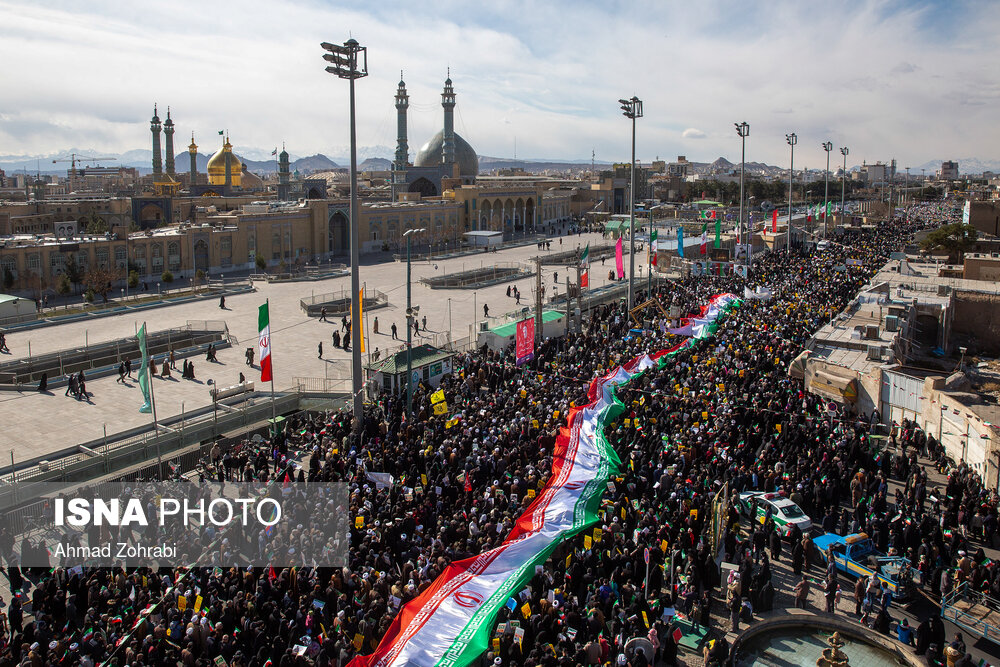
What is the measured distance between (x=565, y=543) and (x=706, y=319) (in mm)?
14215

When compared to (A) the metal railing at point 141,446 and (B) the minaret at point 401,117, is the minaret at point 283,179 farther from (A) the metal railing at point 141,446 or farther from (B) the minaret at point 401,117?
(A) the metal railing at point 141,446

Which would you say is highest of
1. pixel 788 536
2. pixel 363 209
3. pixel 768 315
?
pixel 363 209

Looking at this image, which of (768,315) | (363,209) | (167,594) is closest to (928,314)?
(768,315)

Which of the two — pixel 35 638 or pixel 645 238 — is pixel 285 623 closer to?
pixel 35 638

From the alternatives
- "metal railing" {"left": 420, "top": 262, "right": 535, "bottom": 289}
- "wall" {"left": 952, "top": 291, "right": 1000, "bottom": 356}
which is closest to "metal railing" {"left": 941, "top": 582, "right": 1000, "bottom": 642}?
"wall" {"left": 952, "top": 291, "right": 1000, "bottom": 356}

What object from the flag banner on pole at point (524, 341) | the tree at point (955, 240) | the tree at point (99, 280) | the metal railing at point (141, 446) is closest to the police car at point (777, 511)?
the flag banner on pole at point (524, 341)

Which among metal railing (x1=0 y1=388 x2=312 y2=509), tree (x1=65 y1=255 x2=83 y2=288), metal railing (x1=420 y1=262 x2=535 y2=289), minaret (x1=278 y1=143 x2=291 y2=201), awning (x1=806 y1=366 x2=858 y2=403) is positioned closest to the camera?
metal railing (x1=0 y1=388 x2=312 y2=509)

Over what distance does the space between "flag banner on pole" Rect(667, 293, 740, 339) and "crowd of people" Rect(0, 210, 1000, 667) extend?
361cm

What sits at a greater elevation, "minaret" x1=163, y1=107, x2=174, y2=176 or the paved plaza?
"minaret" x1=163, y1=107, x2=174, y2=176

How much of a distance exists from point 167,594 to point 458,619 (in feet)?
11.5

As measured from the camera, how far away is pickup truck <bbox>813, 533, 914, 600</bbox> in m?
10.1

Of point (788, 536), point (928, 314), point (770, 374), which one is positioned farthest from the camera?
point (928, 314)

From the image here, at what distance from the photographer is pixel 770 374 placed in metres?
19.2

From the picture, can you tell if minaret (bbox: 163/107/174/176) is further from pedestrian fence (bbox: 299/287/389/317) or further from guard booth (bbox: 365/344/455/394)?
guard booth (bbox: 365/344/455/394)
